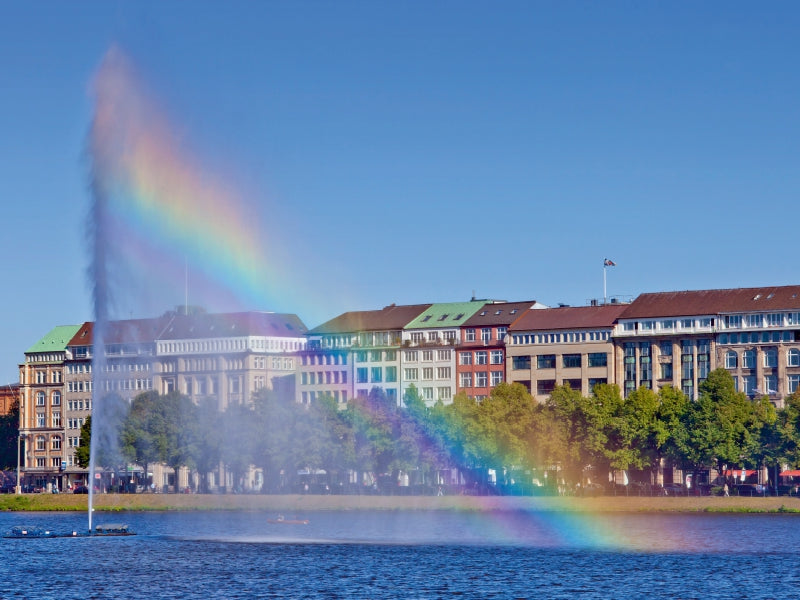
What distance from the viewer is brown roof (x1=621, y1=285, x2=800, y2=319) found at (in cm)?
18800

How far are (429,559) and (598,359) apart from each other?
313 ft

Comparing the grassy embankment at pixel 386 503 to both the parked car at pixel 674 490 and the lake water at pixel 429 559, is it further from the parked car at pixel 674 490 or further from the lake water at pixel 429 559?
the parked car at pixel 674 490

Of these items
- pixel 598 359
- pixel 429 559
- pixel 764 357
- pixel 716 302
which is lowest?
pixel 429 559

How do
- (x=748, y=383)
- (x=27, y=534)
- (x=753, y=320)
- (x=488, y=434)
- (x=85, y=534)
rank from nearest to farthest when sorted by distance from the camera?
(x=27, y=534)
(x=85, y=534)
(x=488, y=434)
(x=748, y=383)
(x=753, y=320)

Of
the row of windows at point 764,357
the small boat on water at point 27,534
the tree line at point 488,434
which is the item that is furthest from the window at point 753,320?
the small boat on water at point 27,534

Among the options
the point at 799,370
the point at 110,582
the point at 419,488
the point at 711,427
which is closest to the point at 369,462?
the point at 419,488

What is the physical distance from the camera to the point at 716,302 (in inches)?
7603

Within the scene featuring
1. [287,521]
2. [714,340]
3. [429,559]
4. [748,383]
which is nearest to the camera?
[429,559]

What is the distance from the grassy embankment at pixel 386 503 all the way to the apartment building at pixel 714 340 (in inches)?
1452

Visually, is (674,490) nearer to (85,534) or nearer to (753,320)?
(753,320)

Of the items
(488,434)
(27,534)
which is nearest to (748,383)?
(488,434)

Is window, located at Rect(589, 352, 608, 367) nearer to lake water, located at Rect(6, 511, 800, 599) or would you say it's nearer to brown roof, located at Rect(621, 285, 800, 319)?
brown roof, located at Rect(621, 285, 800, 319)

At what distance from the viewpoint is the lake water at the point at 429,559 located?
8850 cm

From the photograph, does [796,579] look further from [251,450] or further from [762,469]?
[251,450]
